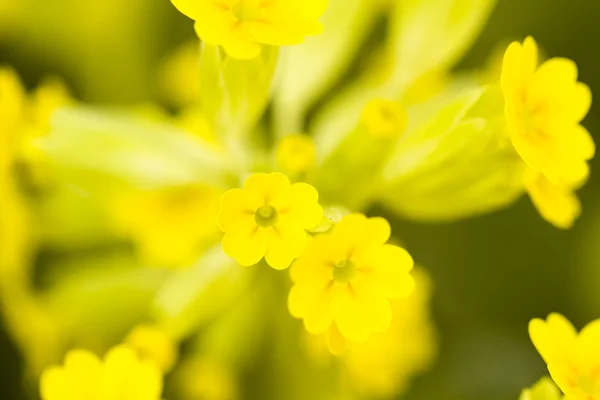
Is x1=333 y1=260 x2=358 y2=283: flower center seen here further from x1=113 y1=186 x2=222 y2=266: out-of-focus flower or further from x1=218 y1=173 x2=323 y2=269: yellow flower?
x1=113 y1=186 x2=222 y2=266: out-of-focus flower

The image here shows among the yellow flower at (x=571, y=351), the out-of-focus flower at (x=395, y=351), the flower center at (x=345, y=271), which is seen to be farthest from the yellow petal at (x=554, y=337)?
the out-of-focus flower at (x=395, y=351)

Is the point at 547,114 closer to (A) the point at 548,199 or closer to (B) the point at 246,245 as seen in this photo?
(A) the point at 548,199

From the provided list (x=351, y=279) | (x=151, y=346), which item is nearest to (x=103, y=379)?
(x=151, y=346)

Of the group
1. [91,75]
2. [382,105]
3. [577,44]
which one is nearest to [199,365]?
[382,105]

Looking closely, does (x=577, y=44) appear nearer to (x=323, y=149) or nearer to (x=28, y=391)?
(x=323, y=149)

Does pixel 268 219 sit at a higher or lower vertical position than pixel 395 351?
lower

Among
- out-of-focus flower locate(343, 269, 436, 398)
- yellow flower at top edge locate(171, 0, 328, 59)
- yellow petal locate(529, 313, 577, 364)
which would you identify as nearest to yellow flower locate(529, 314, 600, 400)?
yellow petal locate(529, 313, 577, 364)
